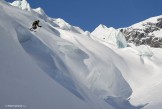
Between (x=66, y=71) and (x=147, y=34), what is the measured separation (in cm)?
10217

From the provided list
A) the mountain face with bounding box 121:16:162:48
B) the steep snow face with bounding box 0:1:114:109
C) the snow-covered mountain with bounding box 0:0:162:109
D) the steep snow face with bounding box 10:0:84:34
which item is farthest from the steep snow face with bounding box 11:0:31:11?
the mountain face with bounding box 121:16:162:48

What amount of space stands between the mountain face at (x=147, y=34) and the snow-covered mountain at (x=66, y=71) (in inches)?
1931

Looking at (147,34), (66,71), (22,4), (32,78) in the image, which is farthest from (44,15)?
(147,34)

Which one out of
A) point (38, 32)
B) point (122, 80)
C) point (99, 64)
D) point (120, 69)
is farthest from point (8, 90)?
point (120, 69)

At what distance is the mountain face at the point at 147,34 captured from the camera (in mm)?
126200

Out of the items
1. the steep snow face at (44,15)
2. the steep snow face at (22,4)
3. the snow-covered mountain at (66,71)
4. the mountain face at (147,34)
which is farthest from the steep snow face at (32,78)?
the mountain face at (147,34)

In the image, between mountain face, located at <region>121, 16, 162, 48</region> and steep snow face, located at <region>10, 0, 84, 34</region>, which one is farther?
mountain face, located at <region>121, 16, 162, 48</region>

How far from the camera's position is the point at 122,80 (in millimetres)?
51969

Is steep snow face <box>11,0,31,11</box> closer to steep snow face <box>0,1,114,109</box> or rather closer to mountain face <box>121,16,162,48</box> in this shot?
steep snow face <box>0,1,114,109</box>

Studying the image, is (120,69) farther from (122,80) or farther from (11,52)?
(11,52)

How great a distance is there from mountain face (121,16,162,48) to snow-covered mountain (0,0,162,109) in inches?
1931

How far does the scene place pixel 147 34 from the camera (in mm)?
136250

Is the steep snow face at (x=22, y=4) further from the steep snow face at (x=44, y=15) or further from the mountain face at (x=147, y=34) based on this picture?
the mountain face at (x=147, y=34)

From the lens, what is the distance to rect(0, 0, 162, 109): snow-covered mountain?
74.7ft
